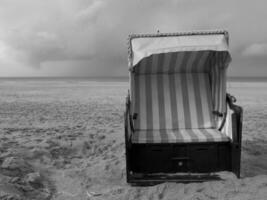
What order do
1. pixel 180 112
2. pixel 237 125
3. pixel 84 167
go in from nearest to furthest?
pixel 237 125, pixel 84 167, pixel 180 112

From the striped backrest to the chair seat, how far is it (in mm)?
242

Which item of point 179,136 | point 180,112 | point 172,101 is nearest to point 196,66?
point 172,101

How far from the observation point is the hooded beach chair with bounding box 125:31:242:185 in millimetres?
3695

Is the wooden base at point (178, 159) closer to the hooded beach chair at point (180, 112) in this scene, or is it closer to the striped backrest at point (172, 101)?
the hooded beach chair at point (180, 112)

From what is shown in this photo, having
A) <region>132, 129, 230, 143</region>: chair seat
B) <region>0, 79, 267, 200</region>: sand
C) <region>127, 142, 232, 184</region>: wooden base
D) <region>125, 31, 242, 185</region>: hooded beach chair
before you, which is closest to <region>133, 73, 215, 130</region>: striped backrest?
<region>125, 31, 242, 185</region>: hooded beach chair

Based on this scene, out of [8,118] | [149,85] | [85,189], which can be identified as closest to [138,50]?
[149,85]

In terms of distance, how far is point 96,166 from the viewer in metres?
4.50

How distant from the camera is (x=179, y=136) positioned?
4.10m

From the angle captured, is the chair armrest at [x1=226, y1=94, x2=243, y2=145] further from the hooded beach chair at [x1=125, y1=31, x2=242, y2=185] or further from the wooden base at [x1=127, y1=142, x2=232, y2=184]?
the wooden base at [x1=127, y1=142, x2=232, y2=184]

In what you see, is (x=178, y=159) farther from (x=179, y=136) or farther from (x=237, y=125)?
(x=237, y=125)

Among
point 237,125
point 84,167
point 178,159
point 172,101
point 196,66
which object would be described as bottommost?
point 84,167

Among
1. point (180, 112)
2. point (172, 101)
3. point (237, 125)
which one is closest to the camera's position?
point (237, 125)

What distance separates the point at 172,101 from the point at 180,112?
25 cm

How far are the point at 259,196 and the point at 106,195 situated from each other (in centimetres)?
178
